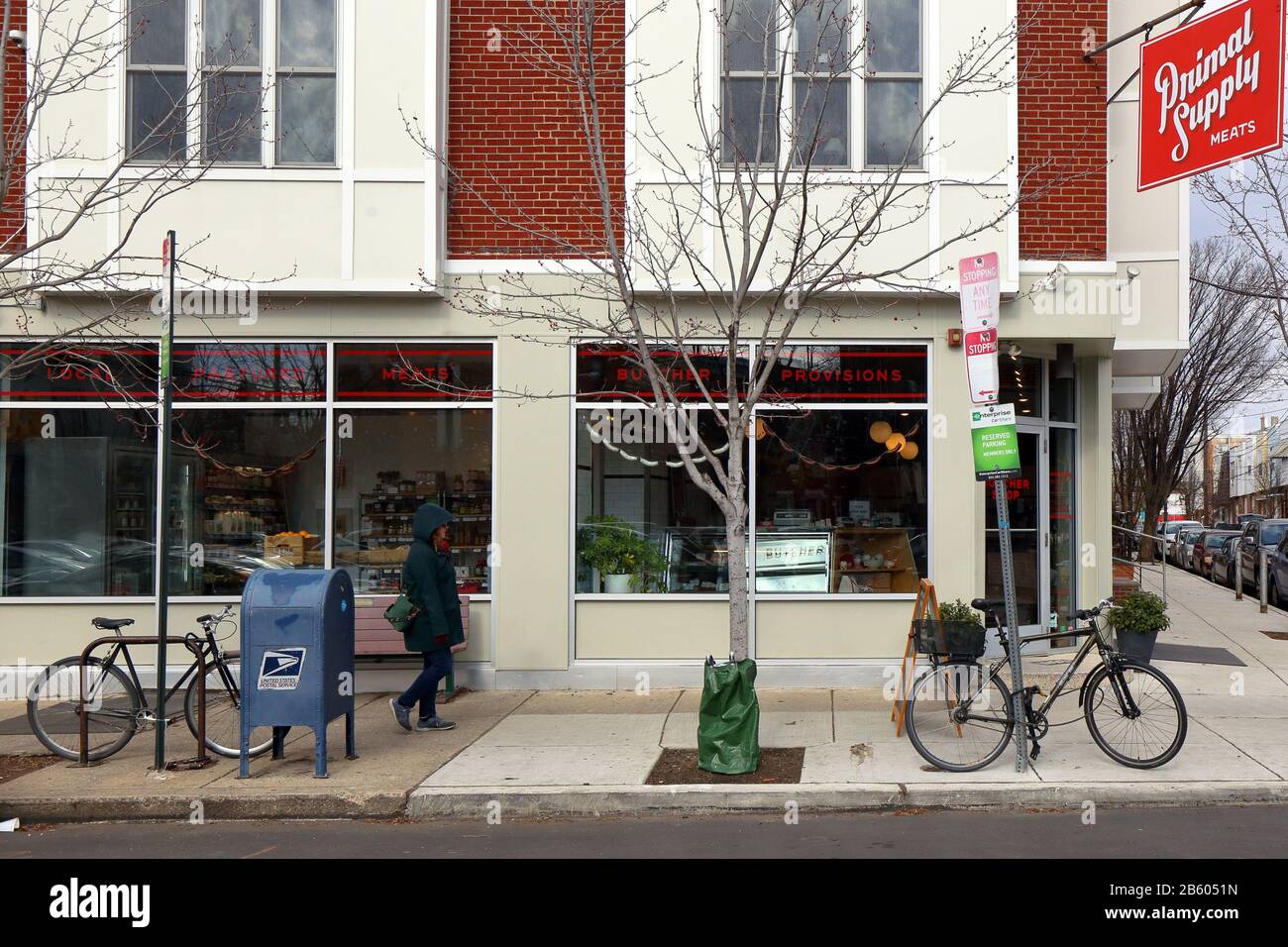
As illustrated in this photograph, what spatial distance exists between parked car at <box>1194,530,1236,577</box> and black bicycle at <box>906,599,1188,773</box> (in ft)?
75.5

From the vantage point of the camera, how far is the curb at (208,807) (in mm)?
7422

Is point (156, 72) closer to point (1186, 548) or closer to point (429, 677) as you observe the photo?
point (429, 677)

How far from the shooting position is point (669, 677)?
444 inches

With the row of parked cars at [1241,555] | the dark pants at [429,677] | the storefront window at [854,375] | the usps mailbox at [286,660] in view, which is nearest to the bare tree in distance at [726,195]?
the storefront window at [854,375]

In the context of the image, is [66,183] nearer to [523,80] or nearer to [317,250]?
[317,250]

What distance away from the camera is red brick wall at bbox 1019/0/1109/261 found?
37.6 ft

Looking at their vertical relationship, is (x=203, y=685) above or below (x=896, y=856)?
above

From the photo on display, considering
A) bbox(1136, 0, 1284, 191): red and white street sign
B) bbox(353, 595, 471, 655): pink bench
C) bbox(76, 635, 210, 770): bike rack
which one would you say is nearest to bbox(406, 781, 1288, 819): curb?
bbox(76, 635, 210, 770): bike rack

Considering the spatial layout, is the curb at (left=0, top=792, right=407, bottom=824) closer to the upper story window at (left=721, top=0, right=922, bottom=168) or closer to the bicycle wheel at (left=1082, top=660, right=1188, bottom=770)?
the bicycle wheel at (left=1082, top=660, right=1188, bottom=770)

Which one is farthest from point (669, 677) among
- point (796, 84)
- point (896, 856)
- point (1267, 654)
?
point (1267, 654)

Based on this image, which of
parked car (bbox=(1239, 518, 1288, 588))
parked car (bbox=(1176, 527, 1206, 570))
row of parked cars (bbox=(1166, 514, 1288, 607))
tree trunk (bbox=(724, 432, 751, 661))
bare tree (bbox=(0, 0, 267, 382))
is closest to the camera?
tree trunk (bbox=(724, 432, 751, 661))

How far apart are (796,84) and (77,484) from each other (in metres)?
8.10

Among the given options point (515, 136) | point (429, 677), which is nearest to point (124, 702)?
point (429, 677)

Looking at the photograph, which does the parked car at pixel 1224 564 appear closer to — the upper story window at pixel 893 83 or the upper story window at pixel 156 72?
the upper story window at pixel 893 83
